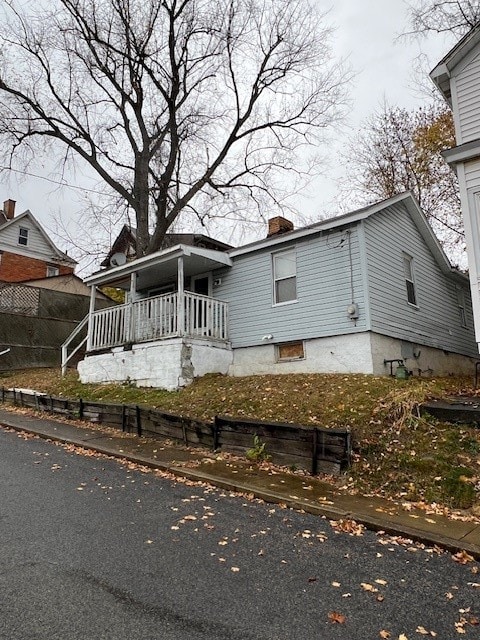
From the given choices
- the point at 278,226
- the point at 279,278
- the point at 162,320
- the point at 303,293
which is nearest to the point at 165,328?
the point at 162,320

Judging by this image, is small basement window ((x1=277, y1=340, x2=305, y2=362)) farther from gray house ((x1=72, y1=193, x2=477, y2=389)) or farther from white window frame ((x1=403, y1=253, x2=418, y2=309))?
white window frame ((x1=403, y1=253, x2=418, y2=309))

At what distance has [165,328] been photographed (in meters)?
11.9

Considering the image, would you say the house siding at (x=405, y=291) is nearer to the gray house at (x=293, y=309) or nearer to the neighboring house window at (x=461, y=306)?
the gray house at (x=293, y=309)

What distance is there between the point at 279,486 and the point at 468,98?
330 inches

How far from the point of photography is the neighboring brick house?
27.1 meters

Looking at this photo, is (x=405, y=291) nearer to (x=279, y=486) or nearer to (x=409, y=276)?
(x=409, y=276)

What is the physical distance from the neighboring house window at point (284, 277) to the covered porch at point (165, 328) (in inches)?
62.0

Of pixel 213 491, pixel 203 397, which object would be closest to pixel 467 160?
pixel 203 397

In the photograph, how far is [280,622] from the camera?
2707 millimetres

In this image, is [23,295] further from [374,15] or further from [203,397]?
[374,15]

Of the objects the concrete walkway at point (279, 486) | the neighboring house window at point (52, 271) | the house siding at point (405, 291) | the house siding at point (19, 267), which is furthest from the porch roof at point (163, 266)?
the neighboring house window at point (52, 271)

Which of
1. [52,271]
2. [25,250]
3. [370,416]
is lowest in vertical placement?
[370,416]

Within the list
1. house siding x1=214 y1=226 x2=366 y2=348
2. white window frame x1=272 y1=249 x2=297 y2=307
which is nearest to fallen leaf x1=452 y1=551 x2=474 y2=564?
house siding x1=214 y1=226 x2=366 y2=348

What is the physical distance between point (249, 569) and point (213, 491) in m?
2.07
